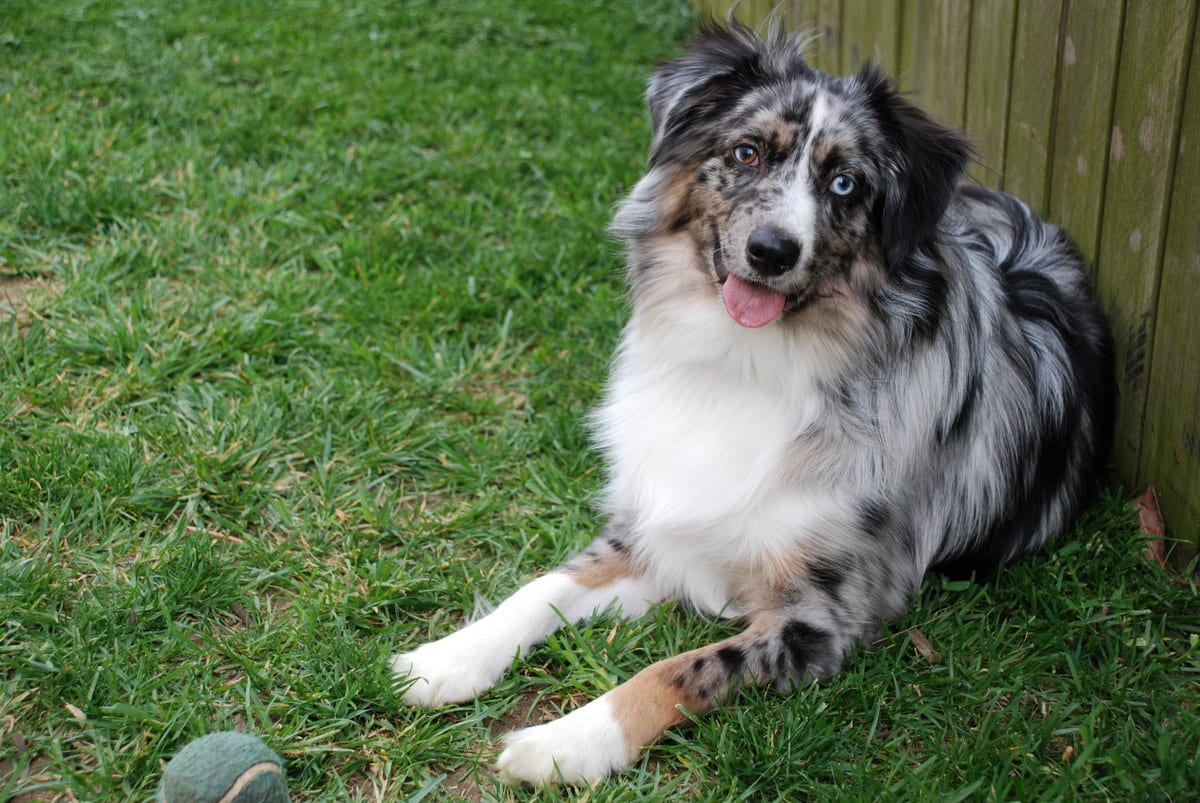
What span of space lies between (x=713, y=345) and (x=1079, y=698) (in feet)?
4.62

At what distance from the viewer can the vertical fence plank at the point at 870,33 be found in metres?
5.13

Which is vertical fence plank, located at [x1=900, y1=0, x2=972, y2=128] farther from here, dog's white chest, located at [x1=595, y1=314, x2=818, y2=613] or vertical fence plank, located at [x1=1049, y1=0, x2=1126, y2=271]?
dog's white chest, located at [x1=595, y1=314, x2=818, y2=613]

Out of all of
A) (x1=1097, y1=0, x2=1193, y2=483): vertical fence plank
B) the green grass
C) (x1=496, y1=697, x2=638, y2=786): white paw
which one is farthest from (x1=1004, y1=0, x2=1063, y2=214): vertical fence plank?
(x1=496, y1=697, x2=638, y2=786): white paw

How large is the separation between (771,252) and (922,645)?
4.16 ft

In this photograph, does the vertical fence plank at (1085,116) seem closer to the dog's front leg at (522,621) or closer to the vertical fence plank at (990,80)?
the vertical fence plank at (990,80)

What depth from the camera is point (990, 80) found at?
4234mm

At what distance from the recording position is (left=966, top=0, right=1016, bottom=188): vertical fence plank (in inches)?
160

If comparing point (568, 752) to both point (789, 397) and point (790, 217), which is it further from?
point (790, 217)

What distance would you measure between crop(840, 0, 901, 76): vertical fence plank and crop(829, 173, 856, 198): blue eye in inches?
85.1

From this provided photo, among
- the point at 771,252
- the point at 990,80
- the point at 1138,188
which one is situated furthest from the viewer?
the point at 990,80

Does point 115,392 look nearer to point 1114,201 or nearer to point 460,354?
point 460,354

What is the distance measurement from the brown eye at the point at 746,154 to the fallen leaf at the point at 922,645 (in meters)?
1.47

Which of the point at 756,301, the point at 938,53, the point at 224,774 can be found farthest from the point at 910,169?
the point at 224,774

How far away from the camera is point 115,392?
13.4 feet
